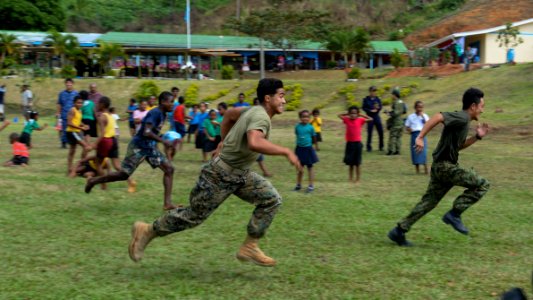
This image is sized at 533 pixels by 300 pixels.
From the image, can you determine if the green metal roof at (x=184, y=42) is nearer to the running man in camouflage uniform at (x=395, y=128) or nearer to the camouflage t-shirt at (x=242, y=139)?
the running man in camouflage uniform at (x=395, y=128)

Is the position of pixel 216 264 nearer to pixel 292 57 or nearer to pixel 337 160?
pixel 337 160

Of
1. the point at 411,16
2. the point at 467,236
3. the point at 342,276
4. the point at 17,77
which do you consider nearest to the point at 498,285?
the point at 342,276

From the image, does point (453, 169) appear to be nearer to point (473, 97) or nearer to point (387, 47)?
point (473, 97)

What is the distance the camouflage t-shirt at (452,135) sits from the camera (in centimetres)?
683

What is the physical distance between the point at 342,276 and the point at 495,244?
2.31 meters

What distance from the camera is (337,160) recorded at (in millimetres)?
15656

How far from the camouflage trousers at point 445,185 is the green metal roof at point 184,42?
38.1m

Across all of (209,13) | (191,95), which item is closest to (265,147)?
(191,95)

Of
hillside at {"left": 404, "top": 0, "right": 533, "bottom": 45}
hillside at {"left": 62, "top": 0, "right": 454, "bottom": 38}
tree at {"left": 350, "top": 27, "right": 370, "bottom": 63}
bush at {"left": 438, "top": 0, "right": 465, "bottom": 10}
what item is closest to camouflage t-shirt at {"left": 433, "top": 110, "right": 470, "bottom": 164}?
tree at {"left": 350, "top": 27, "right": 370, "bottom": 63}

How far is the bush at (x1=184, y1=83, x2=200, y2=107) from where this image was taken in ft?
105

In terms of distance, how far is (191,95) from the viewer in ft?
107

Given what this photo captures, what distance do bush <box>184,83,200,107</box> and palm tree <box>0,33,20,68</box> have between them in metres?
11.6

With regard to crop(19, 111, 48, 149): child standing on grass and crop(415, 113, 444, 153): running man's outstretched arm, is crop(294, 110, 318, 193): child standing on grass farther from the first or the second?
crop(19, 111, 48, 149): child standing on grass

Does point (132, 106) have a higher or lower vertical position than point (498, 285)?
higher
